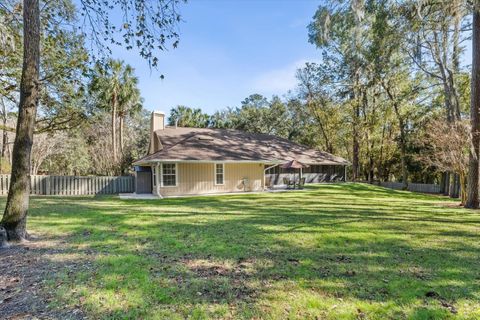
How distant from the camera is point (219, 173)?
1680 cm

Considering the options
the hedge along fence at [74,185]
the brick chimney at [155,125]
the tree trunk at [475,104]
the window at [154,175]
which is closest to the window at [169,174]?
the window at [154,175]

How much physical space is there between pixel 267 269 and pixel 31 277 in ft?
10.9

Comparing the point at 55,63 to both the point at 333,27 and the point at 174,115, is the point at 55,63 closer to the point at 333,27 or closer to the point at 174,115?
the point at 333,27

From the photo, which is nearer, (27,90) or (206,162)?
(27,90)

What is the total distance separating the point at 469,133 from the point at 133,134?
2906cm

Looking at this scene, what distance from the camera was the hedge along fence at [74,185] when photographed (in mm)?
15250

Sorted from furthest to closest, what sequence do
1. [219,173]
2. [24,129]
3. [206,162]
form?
[219,173] → [206,162] → [24,129]

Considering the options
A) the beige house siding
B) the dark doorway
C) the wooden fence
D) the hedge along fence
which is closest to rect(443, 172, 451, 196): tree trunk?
the wooden fence

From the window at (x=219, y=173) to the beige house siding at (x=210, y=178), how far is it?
20 cm

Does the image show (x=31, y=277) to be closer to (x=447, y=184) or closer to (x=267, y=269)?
(x=267, y=269)

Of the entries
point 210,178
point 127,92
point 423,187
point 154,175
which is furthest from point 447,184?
point 127,92

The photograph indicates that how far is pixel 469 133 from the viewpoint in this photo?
10.0 metres

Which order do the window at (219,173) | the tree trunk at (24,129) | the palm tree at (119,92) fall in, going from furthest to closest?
the palm tree at (119,92), the window at (219,173), the tree trunk at (24,129)

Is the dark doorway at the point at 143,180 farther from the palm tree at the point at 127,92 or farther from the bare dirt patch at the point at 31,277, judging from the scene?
the bare dirt patch at the point at 31,277
